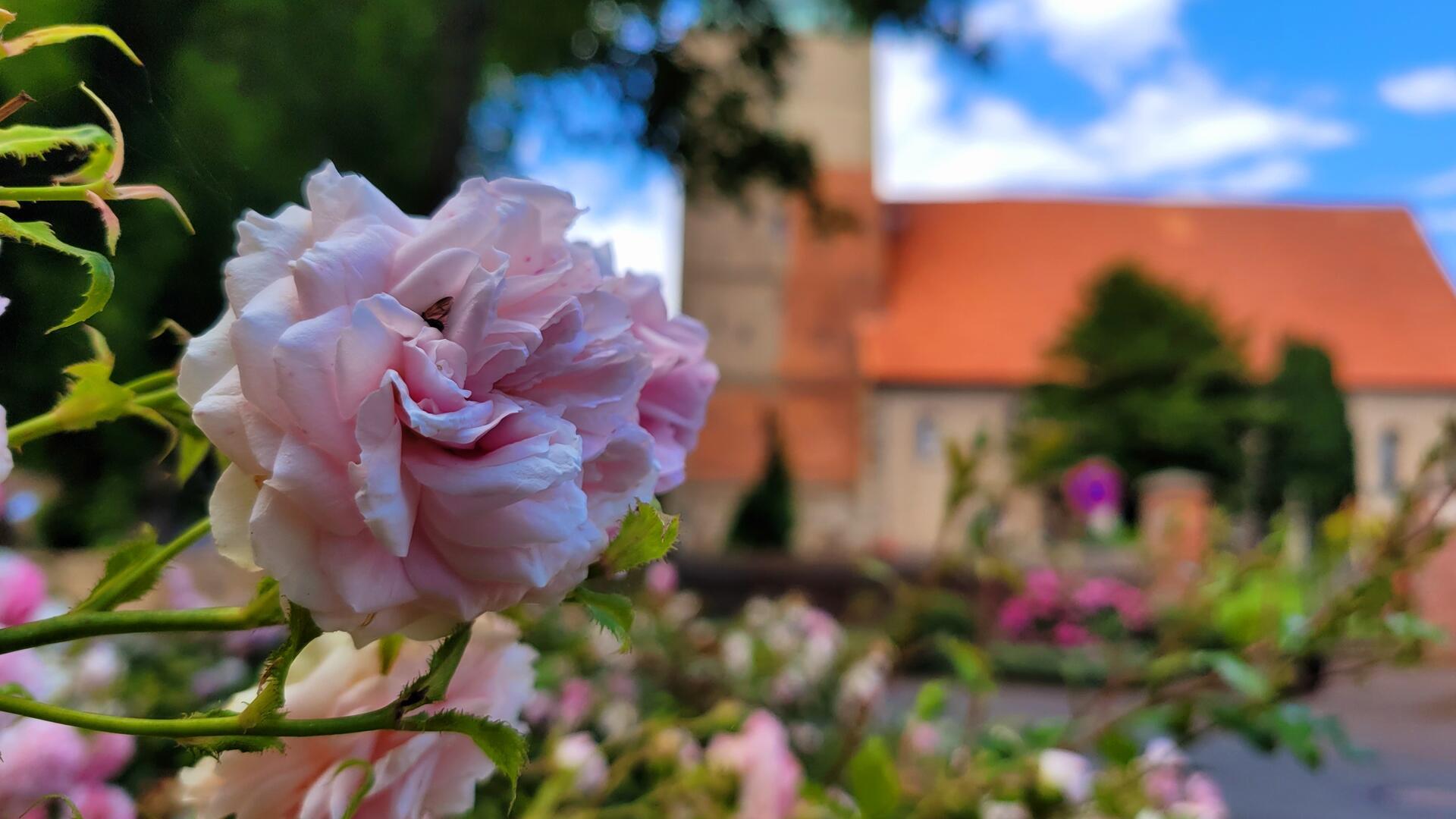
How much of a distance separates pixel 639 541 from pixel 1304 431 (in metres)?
11.2

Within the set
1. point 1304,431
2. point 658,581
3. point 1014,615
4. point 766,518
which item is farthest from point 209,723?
point 1304,431

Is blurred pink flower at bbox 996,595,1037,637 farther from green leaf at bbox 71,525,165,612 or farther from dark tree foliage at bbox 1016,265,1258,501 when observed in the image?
dark tree foliage at bbox 1016,265,1258,501

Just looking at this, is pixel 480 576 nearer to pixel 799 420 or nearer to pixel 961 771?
pixel 961 771

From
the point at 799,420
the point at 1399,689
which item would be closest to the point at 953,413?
the point at 799,420

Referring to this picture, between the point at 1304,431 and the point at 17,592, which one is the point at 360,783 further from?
the point at 1304,431

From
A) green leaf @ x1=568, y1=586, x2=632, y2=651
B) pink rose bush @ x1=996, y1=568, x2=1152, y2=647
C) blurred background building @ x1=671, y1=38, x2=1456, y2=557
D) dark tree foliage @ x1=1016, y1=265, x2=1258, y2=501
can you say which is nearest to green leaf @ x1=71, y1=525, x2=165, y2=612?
green leaf @ x1=568, y1=586, x2=632, y2=651

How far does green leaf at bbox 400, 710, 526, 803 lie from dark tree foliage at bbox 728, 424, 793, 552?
30.8 feet

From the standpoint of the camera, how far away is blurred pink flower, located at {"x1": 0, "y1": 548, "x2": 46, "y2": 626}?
383 millimetres

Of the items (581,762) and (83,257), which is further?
(581,762)

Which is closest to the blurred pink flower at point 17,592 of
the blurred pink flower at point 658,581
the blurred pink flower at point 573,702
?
the blurred pink flower at point 573,702

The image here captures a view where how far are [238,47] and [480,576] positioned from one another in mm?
284

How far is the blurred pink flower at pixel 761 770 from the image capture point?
585mm

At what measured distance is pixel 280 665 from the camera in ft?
0.67

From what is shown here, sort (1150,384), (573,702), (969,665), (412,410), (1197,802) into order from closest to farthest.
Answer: (412,410), (969,665), (1197,802), (573,702), (1150,384)
